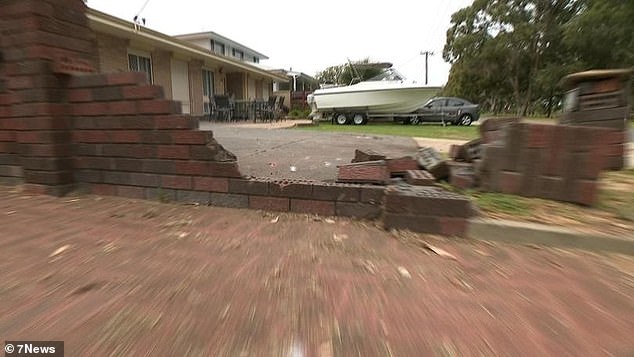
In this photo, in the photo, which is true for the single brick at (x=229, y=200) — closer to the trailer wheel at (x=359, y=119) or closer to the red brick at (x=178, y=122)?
the red brick at (x=178, y=122)

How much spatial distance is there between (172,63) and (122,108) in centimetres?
1301

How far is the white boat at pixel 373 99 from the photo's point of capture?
623 inches

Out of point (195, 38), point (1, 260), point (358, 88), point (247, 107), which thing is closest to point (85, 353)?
point (1, 260)

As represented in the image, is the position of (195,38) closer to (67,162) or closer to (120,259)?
(67,162)

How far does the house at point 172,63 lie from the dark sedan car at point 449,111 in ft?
32.0

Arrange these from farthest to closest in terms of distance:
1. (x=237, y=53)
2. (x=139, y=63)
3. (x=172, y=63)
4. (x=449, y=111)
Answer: (x=237, y=53) → (x=449, y=111) → (x=172, y=63) → (x=139, y=63)

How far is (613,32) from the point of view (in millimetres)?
21141

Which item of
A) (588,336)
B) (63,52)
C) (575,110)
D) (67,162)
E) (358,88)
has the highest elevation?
(358,88)

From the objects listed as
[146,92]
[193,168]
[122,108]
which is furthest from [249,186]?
[122,108]

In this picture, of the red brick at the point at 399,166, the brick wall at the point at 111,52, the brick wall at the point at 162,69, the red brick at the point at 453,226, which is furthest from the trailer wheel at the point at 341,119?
the red brick at the point at 453,226

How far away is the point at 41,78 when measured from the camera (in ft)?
9.82

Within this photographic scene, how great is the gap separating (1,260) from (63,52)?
2021mm

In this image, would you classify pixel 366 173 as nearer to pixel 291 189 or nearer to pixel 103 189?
pixel 291 189

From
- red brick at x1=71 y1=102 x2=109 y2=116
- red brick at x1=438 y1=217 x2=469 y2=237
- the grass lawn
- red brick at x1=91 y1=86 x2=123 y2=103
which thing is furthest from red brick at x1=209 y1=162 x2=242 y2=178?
the grass lawn
